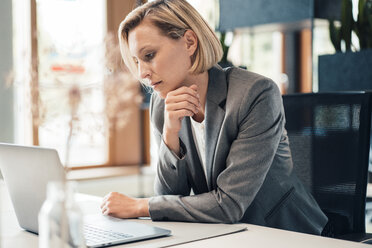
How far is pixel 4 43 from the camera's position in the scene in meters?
3.56

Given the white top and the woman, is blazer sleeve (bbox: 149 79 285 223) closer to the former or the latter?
the woman

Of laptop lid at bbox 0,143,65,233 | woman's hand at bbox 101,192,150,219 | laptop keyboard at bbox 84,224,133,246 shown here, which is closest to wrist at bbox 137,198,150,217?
woman's hand at bbox 101,192,150,219

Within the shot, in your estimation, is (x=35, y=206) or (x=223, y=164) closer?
(x=35, y=206)

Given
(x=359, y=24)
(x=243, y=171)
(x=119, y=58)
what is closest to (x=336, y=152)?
(x=243, y=171)

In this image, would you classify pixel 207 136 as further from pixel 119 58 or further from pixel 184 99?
pixel 119 58

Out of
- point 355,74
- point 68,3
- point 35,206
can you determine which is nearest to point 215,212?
point 35,206

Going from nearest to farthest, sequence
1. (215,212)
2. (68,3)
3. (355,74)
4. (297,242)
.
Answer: (297,242) → (215,212) → (355,74) → (68,3)

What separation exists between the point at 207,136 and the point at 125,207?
11.4 inches

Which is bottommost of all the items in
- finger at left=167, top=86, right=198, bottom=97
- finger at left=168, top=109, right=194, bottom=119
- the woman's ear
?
finger at left=168, top=109, right=194, bottom=119

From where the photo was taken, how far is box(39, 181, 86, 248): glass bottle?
0.50 m

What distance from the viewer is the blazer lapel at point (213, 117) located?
4.24 ft

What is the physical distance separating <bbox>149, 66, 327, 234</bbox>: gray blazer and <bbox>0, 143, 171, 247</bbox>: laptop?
0.51 feet

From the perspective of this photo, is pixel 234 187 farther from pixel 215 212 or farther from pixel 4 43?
pixel 4 43

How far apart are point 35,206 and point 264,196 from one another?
0.61m
